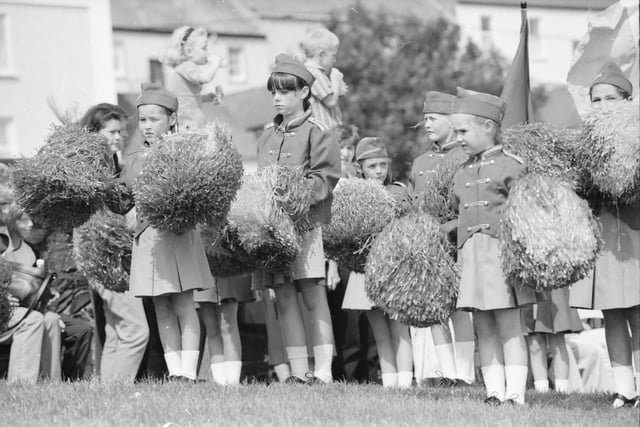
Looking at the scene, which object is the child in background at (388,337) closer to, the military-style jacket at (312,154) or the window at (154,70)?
the military-style jacket at (312,154)

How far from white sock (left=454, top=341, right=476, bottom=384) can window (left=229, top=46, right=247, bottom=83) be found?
54612mm

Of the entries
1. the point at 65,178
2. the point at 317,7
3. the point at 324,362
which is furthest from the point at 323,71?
the point at 317,7

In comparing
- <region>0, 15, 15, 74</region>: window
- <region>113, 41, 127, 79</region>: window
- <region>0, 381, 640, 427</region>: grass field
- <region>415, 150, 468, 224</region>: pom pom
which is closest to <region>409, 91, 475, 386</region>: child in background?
<region>415, 150, 468, 224</region>: pom pom

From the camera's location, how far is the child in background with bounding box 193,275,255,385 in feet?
28.0

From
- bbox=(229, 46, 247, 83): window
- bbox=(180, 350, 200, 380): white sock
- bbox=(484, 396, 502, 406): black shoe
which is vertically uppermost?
bbox=(229, 46, 247, 83): window

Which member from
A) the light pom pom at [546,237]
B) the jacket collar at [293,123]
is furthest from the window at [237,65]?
the light pom pom at [546,237]

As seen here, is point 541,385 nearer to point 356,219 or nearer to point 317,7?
point 356,219

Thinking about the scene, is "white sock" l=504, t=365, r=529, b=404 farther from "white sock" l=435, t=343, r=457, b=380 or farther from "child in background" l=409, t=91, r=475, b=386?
"white sock" l=435, t=343, r=457, b=380

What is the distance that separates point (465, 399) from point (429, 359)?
2.32 m

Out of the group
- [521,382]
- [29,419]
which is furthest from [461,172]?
[29,419]

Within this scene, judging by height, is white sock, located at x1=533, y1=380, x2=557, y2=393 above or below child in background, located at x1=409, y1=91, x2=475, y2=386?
below

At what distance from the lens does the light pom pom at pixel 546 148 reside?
7.20 meters

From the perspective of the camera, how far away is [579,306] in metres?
7.67

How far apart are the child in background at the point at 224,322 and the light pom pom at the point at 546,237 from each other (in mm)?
2505
